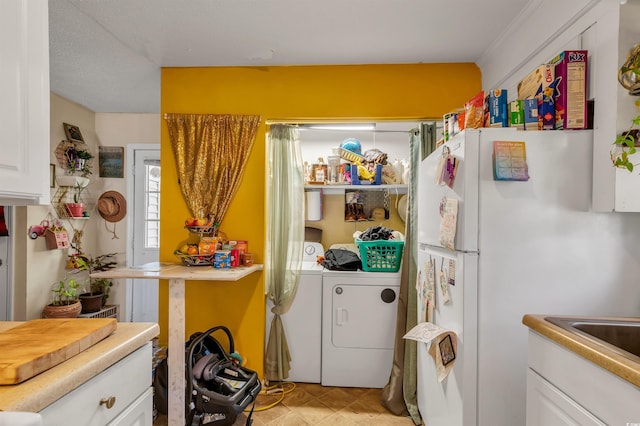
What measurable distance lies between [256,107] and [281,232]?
3.27 ft

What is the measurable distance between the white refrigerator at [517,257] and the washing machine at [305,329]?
137 centimetres

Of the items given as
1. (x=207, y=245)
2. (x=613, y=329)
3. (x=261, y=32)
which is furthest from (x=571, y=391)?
(x=261, y=32)

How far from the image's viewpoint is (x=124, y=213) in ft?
12.0

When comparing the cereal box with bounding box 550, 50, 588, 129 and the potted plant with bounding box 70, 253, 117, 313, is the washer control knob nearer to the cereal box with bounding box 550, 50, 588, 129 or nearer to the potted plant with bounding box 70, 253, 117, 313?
the cereal box with bounding box 550, 50, 588, 129

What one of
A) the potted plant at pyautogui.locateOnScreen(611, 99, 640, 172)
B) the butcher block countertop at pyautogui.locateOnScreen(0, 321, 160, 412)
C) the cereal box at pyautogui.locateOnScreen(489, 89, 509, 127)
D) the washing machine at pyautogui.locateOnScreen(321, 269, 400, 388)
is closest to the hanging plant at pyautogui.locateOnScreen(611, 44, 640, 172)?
the potted plant at pyautogui.locateOnScreen(611, 99, 640, 172)

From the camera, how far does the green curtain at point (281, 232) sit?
8.27 ft

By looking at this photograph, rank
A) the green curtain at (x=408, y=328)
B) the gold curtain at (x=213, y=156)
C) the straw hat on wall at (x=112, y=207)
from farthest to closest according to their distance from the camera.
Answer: the straw hat on wall at (x=112, y=207) < the gold curtain at (x=213, y=156) < the green curtain at (x=408, y=328)

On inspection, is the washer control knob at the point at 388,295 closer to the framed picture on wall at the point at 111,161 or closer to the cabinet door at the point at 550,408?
the cabinet door at the point at 550,408

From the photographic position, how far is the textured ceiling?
5.87 feet

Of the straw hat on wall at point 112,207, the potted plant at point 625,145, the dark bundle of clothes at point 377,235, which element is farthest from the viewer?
the straw hat on wall at point 112,207

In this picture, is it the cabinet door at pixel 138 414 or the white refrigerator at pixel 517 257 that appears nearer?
the cabinet door at pixel 138 414

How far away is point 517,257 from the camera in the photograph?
1.34 m

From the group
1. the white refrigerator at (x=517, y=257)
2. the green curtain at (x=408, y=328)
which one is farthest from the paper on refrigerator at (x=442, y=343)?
the green curtain at (x=408, y=328)

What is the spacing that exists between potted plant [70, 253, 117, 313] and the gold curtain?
173 centimetres
